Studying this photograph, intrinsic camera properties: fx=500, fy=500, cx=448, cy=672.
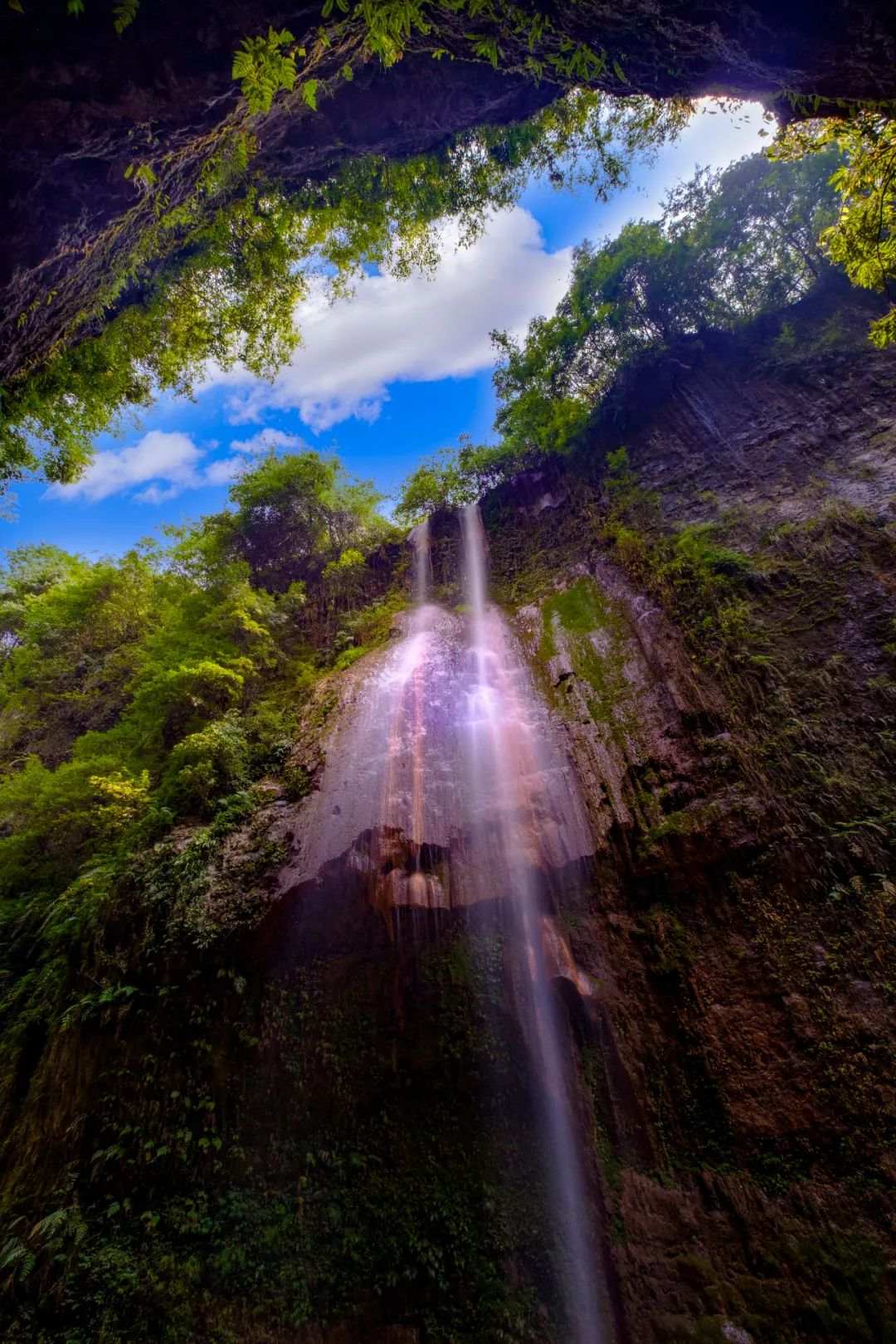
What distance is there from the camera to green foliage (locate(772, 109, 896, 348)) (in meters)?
4.03

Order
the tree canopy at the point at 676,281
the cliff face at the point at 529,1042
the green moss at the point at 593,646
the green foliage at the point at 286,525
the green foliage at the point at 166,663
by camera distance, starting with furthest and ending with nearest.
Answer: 1. the green foliage at the point at 286,525
2. the tree canopy at the point at 676,281
3. the green foliage at the point at 166,663
4. the green moss at the point at 593,646
5. the cliff face at the point at 529,1042

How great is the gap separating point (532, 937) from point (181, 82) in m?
8.10

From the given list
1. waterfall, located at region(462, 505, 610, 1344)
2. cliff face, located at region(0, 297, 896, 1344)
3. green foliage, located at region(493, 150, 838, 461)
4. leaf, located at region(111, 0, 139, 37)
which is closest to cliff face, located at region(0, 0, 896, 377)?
leaf, located at region(111, 0, 139, 37)

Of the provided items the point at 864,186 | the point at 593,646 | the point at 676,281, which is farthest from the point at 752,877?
the point at 676,281

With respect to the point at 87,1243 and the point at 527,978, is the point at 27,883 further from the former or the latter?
the point at 527,978

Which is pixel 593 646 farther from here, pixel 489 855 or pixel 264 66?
pixel 264 66

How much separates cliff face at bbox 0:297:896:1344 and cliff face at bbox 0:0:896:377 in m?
5.26

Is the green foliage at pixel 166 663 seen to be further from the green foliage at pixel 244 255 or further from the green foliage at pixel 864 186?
the green foliage at pixel 864 186

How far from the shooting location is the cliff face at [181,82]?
10.9 feet

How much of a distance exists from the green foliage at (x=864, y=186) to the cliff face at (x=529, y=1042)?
3.88 meters

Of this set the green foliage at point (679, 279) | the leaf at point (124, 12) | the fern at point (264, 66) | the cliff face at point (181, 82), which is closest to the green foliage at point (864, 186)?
the cliff face at point (181, 82)

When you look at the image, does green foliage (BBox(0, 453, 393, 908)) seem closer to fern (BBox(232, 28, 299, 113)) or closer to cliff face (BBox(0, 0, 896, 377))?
cliff face (BBox(0, 0, 896, 377))

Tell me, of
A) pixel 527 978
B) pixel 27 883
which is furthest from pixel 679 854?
pixel 27 883

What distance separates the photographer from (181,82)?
12.1 ft
